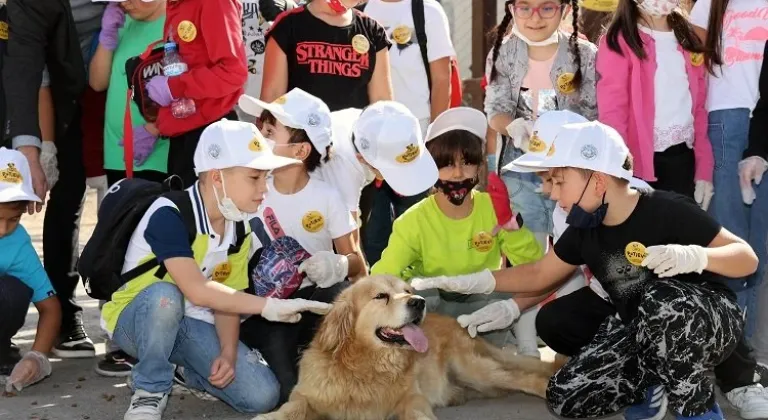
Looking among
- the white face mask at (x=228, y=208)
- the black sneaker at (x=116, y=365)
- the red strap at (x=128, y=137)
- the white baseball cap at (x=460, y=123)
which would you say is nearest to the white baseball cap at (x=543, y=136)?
the white baseball cap at (x=460, y=123)

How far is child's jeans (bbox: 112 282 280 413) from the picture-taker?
4855 millimetres

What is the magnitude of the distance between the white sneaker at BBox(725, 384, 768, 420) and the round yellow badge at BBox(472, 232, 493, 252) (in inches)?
54.4

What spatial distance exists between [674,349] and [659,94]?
151 centimetres

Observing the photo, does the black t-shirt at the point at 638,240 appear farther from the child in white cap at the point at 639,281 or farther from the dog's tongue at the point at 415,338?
the dog's tongue at the point at 415,338

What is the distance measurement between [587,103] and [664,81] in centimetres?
41

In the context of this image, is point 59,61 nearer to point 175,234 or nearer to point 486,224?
point 175,234

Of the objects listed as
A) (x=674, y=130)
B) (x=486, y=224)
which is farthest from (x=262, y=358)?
(x=674, y=130)

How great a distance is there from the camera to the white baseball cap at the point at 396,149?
17.4 ft

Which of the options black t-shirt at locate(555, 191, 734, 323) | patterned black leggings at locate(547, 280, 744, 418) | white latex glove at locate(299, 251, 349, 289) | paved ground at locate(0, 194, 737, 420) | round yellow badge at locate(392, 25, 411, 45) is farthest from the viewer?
round yellow badge at locate(392, 25, 411, 45)

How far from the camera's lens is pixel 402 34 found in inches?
256

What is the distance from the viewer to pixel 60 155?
5992 millimetres

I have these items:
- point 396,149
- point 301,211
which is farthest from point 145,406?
point 396,149

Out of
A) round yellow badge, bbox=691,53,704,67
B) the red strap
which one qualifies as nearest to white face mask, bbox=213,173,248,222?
the red strap

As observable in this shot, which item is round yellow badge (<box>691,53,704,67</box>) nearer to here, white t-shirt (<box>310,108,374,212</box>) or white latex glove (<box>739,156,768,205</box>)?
white latex glove (<box>739,156,768,205</box>)
